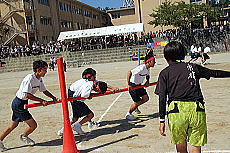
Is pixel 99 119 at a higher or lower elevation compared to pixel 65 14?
lower

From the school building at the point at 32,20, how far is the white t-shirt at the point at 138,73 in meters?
33.6

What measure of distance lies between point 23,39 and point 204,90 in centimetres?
3289

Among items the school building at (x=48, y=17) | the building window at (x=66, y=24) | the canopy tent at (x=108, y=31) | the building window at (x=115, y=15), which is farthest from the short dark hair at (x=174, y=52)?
the building window at (x=115, y=15)

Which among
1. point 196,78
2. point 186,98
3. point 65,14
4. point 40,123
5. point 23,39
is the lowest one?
point 40,123

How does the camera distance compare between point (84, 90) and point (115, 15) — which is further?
point (115, 15)

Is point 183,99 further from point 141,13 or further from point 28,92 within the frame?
point 141,13

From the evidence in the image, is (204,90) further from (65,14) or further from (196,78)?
(65,14)

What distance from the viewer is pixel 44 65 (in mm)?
Answer: 5230

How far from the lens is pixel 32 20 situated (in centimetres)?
3853

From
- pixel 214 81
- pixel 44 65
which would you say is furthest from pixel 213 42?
pixel 44 65

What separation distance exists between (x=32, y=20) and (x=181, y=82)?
3848 centimetres

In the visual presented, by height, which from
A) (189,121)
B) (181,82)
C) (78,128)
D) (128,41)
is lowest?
(78,128)

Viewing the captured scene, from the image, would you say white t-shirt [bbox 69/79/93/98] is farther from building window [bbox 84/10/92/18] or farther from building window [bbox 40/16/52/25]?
building window [bbox 84/10/92/18]

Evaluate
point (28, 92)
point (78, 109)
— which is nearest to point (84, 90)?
point (78, 109)
